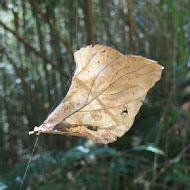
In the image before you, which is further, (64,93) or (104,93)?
(64,93)

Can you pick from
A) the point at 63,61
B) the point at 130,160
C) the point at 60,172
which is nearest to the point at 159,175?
the point at 130,160

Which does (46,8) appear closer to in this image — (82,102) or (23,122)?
(23,122)

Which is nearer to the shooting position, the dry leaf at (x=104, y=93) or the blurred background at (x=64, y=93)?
the dry leaf at (x=104, y=93)

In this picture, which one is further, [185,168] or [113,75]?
[185,168]
